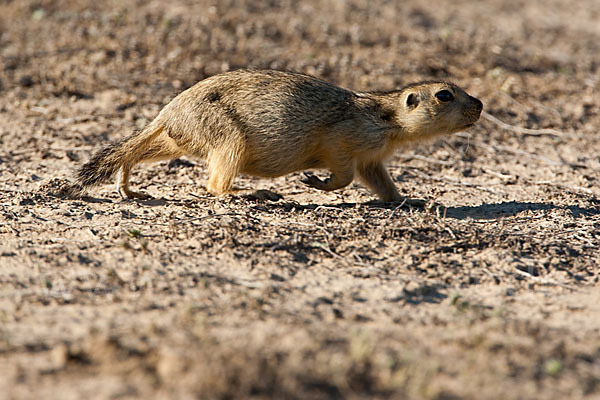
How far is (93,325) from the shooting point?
12.6 ft

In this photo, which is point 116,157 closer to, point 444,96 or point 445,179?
point 444,96

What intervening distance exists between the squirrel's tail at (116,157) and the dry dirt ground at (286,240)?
21cm

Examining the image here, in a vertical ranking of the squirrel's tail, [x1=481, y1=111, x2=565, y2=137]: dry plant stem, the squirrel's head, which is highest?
the squirrel's head

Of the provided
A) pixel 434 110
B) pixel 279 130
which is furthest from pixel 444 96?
pixel 279 130

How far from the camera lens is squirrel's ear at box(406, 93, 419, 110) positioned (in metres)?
6.35

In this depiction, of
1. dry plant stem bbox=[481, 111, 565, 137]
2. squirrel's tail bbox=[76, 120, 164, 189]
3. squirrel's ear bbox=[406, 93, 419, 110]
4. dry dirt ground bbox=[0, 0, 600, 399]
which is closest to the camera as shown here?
dry dirt ground bbox=[0, 0, 600, 399]

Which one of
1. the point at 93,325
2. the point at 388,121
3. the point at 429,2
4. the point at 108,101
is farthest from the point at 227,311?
the point at 429,2

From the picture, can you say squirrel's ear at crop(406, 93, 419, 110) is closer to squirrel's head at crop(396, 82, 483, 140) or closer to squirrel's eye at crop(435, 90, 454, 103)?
squirrel's head at crop(396, 82, 483, 140)

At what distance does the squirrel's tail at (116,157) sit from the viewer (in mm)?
5883

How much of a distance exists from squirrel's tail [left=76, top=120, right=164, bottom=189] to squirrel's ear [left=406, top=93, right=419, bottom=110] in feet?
6.84

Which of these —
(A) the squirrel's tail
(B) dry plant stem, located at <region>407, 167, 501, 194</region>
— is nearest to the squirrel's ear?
(B) dry plant stem, located at <region>407, 167, 501, 194</region>

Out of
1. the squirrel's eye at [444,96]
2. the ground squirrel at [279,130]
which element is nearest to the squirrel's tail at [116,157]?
the ground squirrel at [279,130]

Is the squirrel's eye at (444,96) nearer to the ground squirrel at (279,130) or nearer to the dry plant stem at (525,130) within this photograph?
the ground squirrel at (279,130)

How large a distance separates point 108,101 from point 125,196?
2352mm
